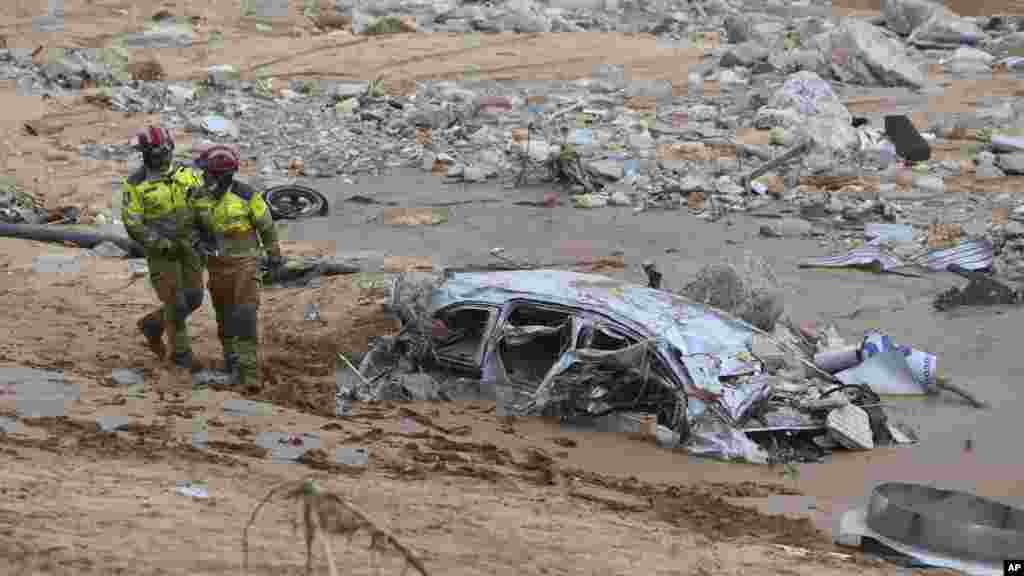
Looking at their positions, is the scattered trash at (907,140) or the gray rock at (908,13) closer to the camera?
the scattered trash at (907,140)

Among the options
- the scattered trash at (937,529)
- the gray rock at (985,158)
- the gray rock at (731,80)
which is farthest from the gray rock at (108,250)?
the gray rock at (731,80)

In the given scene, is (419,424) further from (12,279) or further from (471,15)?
(471,15)

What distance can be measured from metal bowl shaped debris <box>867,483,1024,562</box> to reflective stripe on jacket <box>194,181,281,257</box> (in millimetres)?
4597

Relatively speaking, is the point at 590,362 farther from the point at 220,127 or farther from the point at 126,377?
the point at 220,127

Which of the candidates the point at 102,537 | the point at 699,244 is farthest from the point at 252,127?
the point at 102,537

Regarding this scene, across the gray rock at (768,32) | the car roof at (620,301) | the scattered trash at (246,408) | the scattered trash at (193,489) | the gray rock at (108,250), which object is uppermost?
the car roof at (620,301)

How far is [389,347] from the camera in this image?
10844 millimetres

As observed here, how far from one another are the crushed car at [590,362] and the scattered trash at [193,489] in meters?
2.94

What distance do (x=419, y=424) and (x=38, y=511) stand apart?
377cm

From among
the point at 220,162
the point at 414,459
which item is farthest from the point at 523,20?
the point at 414,459

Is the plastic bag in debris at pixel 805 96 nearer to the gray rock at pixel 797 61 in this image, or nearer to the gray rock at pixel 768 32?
the gray rock at pixel 797 61

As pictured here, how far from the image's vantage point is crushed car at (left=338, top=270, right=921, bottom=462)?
A: 959 cm

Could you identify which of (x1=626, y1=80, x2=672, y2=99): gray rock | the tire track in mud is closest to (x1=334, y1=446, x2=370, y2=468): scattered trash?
(x1=626, y1=80, x2=672, y2=99): gray rock

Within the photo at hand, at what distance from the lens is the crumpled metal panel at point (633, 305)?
9695 millimetres
